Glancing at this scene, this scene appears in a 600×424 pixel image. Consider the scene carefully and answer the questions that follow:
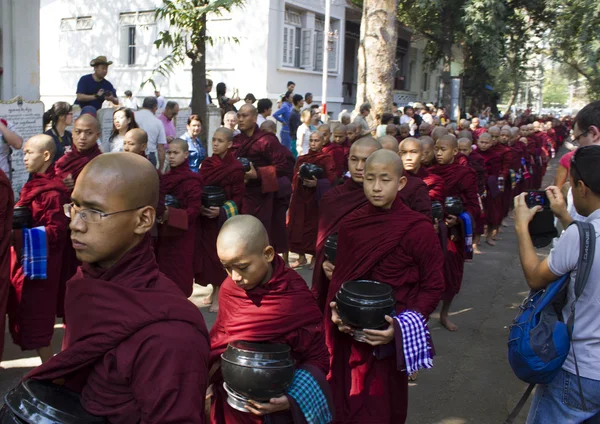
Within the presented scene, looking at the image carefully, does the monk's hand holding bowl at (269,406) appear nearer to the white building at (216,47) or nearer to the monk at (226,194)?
the monk at (226,194)

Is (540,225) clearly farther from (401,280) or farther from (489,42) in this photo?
(489,42)

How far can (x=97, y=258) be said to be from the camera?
1919mm

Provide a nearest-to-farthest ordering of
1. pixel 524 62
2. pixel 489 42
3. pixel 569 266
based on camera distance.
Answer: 1. pixel 569 266
2. pixel 489 42
3. pixel 524 62

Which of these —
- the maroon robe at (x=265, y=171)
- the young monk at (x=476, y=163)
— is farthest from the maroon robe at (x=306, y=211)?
the young monk at (x=476, y=163)

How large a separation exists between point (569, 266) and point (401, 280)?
1.08 meters

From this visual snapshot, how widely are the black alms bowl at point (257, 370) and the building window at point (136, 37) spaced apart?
18441 millimetres

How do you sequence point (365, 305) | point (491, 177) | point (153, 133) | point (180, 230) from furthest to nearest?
point (491, 177) → point (153, 133) → point (180, 230) → point (365, 305)

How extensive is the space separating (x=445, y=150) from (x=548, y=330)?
374 cm

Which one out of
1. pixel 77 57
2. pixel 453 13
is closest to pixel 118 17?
pixel 77 57

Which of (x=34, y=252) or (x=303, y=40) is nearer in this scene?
(x=34, y=252)

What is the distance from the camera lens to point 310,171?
775cm

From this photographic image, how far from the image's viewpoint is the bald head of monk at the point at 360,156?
4441 mm

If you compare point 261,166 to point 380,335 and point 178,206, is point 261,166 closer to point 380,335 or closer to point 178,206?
point 178,206

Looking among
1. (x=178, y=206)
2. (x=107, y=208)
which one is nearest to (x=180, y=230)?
(x=178, y=206)
